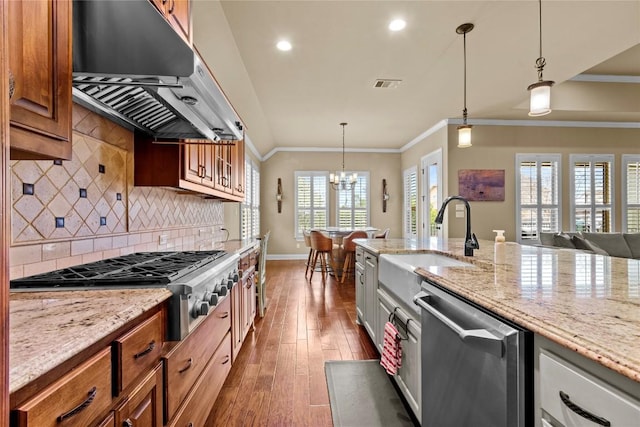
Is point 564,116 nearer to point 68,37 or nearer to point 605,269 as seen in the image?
point 605,269

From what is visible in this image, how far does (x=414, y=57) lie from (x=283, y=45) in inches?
56.8

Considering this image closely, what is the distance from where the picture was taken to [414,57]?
11.5ft

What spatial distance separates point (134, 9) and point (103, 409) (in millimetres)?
1273

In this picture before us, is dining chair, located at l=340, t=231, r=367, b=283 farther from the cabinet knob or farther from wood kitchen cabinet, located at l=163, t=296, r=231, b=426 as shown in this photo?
the cabinet knob

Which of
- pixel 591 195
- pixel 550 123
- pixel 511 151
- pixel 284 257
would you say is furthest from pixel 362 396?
pixel 284 257

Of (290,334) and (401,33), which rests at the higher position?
(401,33)

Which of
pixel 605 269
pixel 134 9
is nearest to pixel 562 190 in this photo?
pixel 605 269

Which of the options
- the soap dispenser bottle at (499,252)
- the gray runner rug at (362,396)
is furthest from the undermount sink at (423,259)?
the gray runner rug at (362,396)

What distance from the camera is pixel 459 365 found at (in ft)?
3.77

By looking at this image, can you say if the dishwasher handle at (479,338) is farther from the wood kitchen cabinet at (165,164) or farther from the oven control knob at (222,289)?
the wood kitchen cabinet at (165,164)

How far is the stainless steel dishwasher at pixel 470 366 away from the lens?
34.1 inches

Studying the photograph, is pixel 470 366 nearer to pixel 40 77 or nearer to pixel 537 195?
pixel 40 77

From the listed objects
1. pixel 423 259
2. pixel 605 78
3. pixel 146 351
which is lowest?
pixel 146 351

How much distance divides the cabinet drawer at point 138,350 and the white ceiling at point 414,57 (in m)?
2.32
